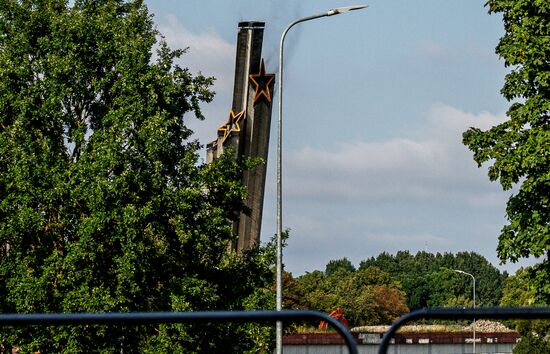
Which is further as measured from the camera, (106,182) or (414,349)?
(106,182)

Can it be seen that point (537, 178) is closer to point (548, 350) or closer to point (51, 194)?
point (51, 194)

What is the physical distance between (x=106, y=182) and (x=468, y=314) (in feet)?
89.4

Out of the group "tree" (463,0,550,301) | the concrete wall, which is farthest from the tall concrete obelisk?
the concrete wall

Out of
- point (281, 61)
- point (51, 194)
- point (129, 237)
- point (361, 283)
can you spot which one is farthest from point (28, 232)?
point (361, 283)

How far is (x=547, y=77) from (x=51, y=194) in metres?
15.8

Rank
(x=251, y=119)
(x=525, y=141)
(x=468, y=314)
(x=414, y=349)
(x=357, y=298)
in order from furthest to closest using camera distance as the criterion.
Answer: (x=357, y=298) → (x=251, y=119) → (x=525, y=141) → (x=414, y=349) → (x=468, y=314)

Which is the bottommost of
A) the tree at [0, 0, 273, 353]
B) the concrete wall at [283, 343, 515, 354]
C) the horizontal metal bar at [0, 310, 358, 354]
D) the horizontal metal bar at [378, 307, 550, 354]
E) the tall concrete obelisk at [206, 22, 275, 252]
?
the concrete wall at [283, 343, 515, 354]

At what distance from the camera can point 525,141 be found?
31719mm

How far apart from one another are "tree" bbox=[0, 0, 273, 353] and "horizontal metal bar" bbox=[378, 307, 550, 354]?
25822mm

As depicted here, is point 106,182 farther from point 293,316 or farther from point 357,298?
point 357,298

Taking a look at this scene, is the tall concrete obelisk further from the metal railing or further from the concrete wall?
Result: the metal railing

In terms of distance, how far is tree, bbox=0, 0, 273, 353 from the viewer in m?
32.4

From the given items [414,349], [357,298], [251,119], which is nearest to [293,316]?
[414,349]

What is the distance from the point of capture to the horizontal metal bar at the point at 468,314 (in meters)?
5.71
